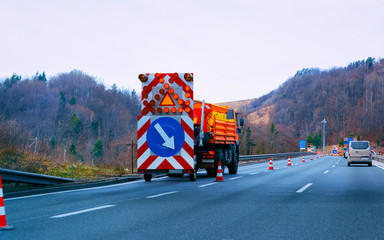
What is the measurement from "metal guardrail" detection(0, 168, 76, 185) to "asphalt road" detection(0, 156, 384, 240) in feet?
2.57

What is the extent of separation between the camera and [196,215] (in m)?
7.90

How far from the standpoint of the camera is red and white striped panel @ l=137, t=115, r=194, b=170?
14625 millimetres

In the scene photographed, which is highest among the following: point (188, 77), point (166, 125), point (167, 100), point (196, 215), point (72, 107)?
point (72, 107)

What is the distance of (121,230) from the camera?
21.0 ft

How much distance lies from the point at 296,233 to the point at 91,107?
134 m

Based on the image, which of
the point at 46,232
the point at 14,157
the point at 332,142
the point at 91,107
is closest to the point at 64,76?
the point at 91,107

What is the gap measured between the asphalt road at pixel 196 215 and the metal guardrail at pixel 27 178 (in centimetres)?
78

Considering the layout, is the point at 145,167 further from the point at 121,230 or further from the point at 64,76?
the point at 64,76

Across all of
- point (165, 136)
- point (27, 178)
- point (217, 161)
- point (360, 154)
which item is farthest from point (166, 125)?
point (360, 154)

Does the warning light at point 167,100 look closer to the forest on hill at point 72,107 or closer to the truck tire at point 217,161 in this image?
the truck tire at point 217,161

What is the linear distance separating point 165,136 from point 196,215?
6.98m

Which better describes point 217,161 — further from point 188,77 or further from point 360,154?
point 360,154

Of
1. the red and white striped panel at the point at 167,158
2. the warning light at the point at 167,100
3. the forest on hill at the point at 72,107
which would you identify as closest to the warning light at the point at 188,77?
the warning light at the point at 167,100

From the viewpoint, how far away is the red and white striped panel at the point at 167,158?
576 inches
